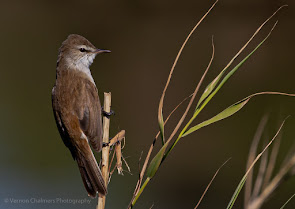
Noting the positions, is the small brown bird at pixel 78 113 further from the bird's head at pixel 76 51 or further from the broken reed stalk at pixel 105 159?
the broken reed stalk at pixel 105 159

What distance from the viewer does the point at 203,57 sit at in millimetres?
7531

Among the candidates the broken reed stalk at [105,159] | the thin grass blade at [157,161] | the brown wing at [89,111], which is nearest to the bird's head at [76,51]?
the brown wing at [89,111]

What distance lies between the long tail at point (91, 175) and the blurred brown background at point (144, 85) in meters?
2.45

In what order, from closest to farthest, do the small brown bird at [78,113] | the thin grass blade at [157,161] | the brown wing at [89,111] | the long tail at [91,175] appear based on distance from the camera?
1. the thin grass blade at [157,161]
2. the long tail at [91,175]
3. the small brown bird at [78,113]
4. the brown wing at [89,111]

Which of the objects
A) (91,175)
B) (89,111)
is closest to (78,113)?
Result: (89,111)

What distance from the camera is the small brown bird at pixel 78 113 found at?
291 cm

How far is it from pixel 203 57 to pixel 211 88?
5742 mm

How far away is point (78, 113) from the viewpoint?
312cm

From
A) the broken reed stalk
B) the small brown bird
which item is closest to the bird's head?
the small brown bird

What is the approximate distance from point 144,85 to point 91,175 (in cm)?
463

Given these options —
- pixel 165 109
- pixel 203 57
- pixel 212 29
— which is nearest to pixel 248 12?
pixel 212 29

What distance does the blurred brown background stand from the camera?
230 inches

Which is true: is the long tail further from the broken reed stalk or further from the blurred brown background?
the blurred brown background

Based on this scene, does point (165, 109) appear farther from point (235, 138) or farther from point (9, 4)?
point (9, 4)
